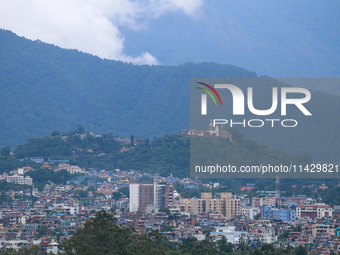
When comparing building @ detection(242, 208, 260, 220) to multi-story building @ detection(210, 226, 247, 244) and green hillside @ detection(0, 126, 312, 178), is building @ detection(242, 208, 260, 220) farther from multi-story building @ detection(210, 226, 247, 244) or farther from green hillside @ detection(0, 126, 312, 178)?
green hillside @ detection(0, 126, 312, 178)

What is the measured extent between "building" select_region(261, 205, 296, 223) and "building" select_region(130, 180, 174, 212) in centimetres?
852

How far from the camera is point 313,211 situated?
43.4m

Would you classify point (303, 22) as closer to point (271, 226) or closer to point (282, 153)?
point (282, 153)

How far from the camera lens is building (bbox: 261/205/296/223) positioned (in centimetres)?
4309

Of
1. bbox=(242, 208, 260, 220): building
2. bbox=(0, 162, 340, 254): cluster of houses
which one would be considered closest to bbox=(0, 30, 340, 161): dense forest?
bbox=(0, 162, 340, 254): cluster of houses

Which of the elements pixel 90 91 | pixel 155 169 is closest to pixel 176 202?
pixel 155 169

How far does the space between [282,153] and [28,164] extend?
25.7 m

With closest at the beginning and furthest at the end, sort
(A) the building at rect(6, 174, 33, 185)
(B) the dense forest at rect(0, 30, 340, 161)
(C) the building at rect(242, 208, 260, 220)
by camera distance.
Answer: (C) the building at rect(242, 208, 260, 220) → (A) the building at rect(6, 174, 33, 185) → (B) the dense forest at rect(0, 30, 340, 161)

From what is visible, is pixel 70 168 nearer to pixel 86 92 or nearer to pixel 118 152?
pixel 118 152

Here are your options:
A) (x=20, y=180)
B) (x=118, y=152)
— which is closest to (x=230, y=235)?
(x=20, y=180)

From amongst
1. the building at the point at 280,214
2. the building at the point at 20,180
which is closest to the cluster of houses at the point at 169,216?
the building at the point at 280,214

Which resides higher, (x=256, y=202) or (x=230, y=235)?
(x=256, y=202)

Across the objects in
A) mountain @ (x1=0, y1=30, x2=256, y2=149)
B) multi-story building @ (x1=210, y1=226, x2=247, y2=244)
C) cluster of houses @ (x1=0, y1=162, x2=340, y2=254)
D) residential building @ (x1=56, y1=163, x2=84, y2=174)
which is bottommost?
multi-story building @ (x1=210, y1=226, x2=247, y2=244)

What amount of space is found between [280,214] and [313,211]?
6.32 ft
